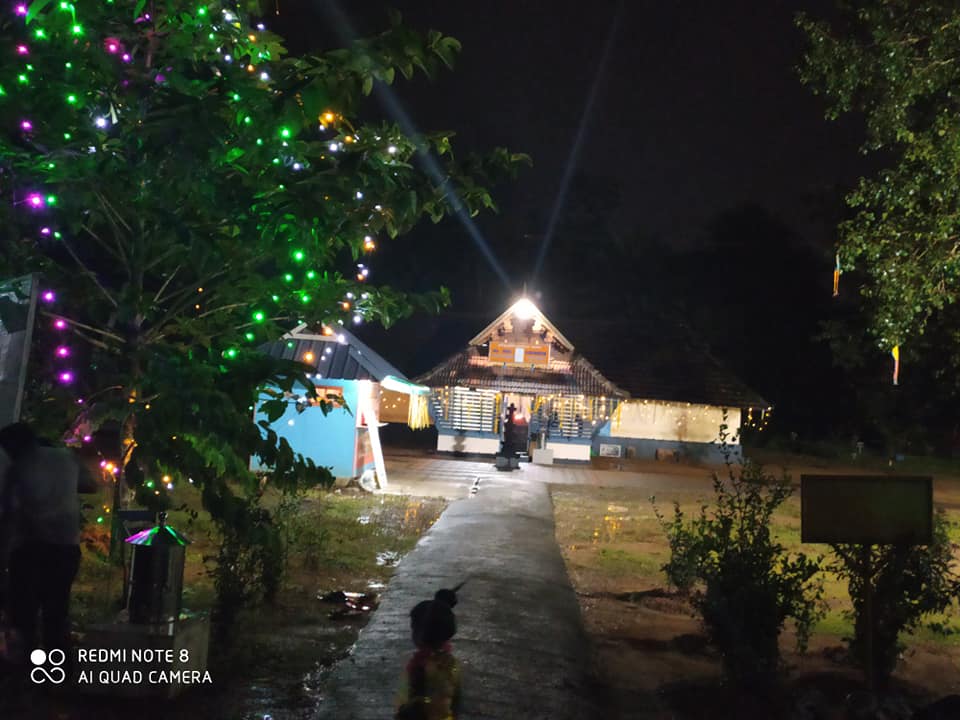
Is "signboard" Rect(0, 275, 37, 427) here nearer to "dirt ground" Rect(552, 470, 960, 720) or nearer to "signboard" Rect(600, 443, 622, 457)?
"dirt ground" Rect(552, 470, 960, 720)

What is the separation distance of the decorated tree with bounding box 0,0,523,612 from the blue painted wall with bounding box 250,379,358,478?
33.6 feet

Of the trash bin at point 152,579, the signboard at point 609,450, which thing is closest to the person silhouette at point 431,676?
the trash bin at point 152,579

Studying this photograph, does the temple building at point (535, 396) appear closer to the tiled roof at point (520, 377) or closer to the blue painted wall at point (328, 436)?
the tiled roof at point (520, 377)

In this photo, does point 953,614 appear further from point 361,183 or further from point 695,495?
point 695,495

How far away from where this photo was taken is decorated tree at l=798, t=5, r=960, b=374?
12008mm

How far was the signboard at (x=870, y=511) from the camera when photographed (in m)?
6.00

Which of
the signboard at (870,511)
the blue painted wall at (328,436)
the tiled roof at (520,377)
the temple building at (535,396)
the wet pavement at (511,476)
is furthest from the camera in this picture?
the temple building at (535,396)

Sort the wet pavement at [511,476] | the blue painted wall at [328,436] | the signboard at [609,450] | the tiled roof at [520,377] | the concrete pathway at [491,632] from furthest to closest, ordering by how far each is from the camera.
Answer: the signboard at [609,450] → the tiled roof at [520,377] → the wet pavement at [511,476] → the blue painted wall at [328,436] → the concrete pathway at [491,632]

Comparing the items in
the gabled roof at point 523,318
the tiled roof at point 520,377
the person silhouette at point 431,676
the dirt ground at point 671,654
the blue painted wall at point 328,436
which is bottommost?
the dirt ground at point 671,654

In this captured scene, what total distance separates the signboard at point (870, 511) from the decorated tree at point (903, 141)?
7600 millimetres

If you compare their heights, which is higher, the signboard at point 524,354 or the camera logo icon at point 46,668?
the signboard at point 524,354

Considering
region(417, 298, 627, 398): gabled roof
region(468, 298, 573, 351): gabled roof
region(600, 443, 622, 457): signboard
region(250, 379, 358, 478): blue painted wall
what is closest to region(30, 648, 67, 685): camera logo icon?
region(250, 379, 358, 478): blue painted wall

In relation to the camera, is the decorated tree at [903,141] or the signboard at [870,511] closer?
the signboard at [870,511]

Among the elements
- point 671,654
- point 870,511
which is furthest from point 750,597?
point 671,654
